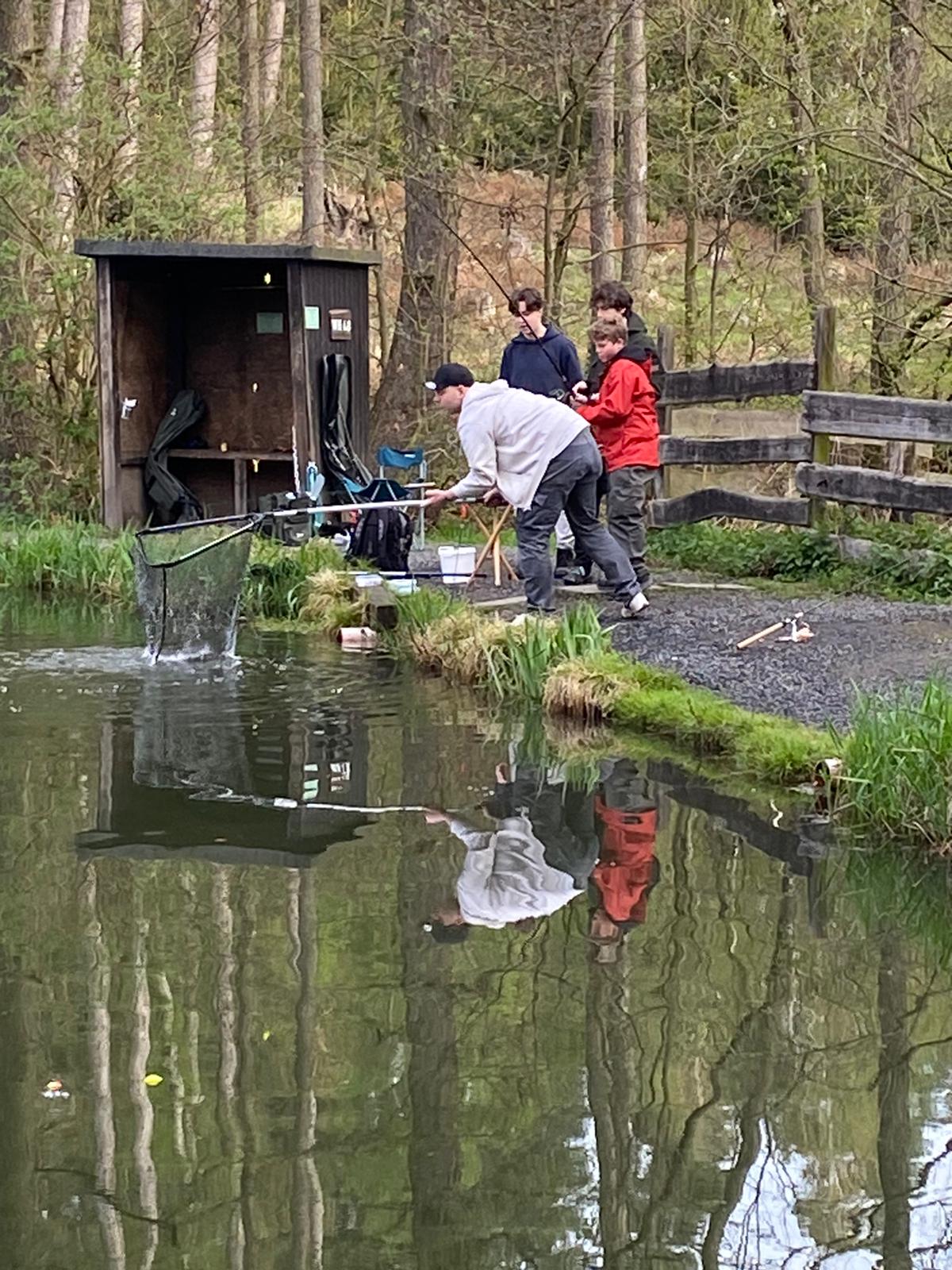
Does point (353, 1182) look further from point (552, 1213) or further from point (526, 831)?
point (526, 831)

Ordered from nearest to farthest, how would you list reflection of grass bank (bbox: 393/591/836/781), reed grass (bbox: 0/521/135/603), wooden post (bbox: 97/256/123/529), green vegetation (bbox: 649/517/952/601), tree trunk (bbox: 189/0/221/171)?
reflection of grass bank (bbox: 393/591/836/781)
green vegetation (bbox: 649/517/952/601)
reed grass (bbox: 0/521/135/603)
wooden post (bbox: 97/256/123/529)
tree trunk (bbox: 189/0/221/171)

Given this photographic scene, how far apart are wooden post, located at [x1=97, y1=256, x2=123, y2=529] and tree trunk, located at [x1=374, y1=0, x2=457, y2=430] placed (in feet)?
10.6

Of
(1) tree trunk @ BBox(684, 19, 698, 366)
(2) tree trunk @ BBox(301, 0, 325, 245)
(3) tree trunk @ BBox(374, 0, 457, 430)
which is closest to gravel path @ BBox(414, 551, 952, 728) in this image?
(3) tree trunk @ BBox(374, 0, 457, 430)

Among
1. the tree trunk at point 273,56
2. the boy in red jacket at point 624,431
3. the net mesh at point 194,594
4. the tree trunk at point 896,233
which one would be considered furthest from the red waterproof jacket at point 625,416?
the tree trunk at point 273,56

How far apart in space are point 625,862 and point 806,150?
30.7 ft

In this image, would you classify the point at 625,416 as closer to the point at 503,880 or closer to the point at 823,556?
the point at 823,556

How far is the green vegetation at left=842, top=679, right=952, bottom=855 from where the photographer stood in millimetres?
7109

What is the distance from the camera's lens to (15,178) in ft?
53.2

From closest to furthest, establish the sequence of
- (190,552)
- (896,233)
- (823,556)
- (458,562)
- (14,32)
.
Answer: (190,552), (458,562), (823,556), (896,233), (14,32)

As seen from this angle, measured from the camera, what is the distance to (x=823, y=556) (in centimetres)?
1348

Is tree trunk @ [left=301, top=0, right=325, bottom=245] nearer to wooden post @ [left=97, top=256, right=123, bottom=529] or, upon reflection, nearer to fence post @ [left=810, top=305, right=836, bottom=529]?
wooden post @ [left=97, top=256, right=123, bottom=529]

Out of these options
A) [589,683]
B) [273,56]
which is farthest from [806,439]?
[273,56]

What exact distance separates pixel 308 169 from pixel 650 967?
17.8 meters

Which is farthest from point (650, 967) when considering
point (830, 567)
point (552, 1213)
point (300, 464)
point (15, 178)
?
point (15, 178)
